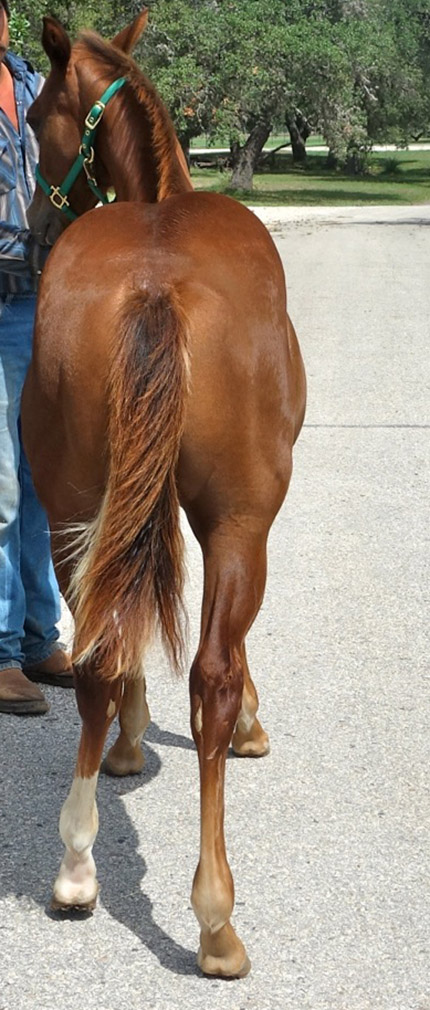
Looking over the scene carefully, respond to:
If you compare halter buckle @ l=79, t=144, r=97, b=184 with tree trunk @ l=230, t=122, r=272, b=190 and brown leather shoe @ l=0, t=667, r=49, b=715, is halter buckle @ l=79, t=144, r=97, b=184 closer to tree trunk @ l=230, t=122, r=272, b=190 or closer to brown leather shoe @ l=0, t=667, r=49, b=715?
brown leather shoe @ l=0, t=667, r=49, b=715

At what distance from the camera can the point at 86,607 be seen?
2.98 meters

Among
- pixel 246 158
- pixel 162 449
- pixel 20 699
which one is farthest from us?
pixel 246 158

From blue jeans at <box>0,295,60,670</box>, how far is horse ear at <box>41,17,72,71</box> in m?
0.90

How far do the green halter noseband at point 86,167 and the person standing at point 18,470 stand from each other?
28 centimetres

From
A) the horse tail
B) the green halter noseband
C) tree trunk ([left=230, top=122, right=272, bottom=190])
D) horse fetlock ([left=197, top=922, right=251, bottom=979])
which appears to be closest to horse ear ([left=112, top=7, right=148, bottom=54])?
the green halter noseband

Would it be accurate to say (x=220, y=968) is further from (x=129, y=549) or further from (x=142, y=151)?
(x=142, y=151)

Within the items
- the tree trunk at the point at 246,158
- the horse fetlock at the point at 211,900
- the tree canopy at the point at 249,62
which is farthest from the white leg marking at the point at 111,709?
the tree trunk at the point at 246,158

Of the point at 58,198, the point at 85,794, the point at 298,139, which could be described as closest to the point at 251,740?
the point at 85,794

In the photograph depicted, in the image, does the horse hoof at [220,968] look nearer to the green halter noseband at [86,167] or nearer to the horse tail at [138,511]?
the horse tail at [138,511]

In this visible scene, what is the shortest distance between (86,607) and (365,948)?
3.44ft

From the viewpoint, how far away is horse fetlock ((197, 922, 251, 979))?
293cm

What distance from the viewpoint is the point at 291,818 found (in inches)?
146

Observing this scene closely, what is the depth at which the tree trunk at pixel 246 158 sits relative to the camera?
36.9 meters

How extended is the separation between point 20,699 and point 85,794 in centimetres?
140
